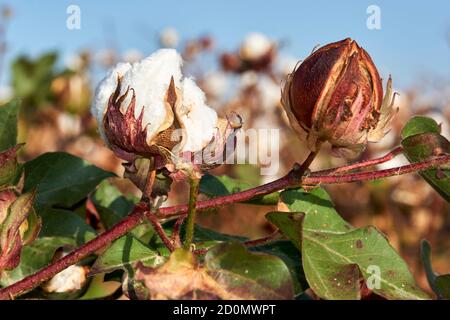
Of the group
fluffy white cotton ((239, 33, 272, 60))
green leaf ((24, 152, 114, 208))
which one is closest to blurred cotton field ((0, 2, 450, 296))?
fluffy white cotton ((239, 33, 272, 60))

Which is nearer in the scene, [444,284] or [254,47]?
[444,284]

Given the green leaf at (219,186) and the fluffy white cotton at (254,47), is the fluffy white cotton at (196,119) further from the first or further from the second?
the fluffy white cotton at (254,47)

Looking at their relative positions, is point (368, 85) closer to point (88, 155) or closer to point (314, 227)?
point (314, 227)

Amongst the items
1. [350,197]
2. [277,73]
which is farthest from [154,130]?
[277,73]

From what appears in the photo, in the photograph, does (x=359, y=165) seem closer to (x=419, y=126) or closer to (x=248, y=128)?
(x=419, y=126)

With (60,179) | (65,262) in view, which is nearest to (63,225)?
(60,179)
